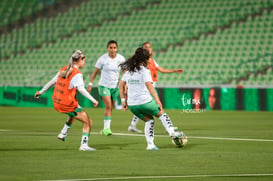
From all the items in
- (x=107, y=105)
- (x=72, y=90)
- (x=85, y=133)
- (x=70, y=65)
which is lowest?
(x=85, y=133)

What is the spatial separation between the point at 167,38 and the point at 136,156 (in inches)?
1040

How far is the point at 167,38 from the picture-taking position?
3794 centimetres

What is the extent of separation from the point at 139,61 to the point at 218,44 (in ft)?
76.5

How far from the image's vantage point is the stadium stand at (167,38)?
33719mm

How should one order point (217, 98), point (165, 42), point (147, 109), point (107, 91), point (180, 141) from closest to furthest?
point (147, 109) → point (180, 141) → point (107, 91) → point (217, 98) → point (165, 42)

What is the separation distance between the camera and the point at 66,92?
42.2 ft

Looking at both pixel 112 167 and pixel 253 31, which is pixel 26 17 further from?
pixel 112 167

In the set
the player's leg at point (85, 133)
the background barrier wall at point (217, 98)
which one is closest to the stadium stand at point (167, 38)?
the background barrier wall at point (217, 98)

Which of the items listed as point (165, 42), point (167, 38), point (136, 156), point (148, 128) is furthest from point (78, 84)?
point (167, 38)

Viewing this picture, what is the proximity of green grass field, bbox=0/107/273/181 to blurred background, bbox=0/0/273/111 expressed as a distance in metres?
11.4

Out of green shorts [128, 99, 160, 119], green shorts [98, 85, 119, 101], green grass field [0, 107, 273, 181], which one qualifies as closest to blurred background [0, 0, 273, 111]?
green grass field [0, 107, 273, 181]

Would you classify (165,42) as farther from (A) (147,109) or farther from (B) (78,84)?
(B) (78,84)

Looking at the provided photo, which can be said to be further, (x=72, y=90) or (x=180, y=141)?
(x=180, y=141)

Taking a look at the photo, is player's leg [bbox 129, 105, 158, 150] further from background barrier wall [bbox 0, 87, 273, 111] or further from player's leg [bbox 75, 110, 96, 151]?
background barrier wall [bbox 0, 87, 273, 111]
